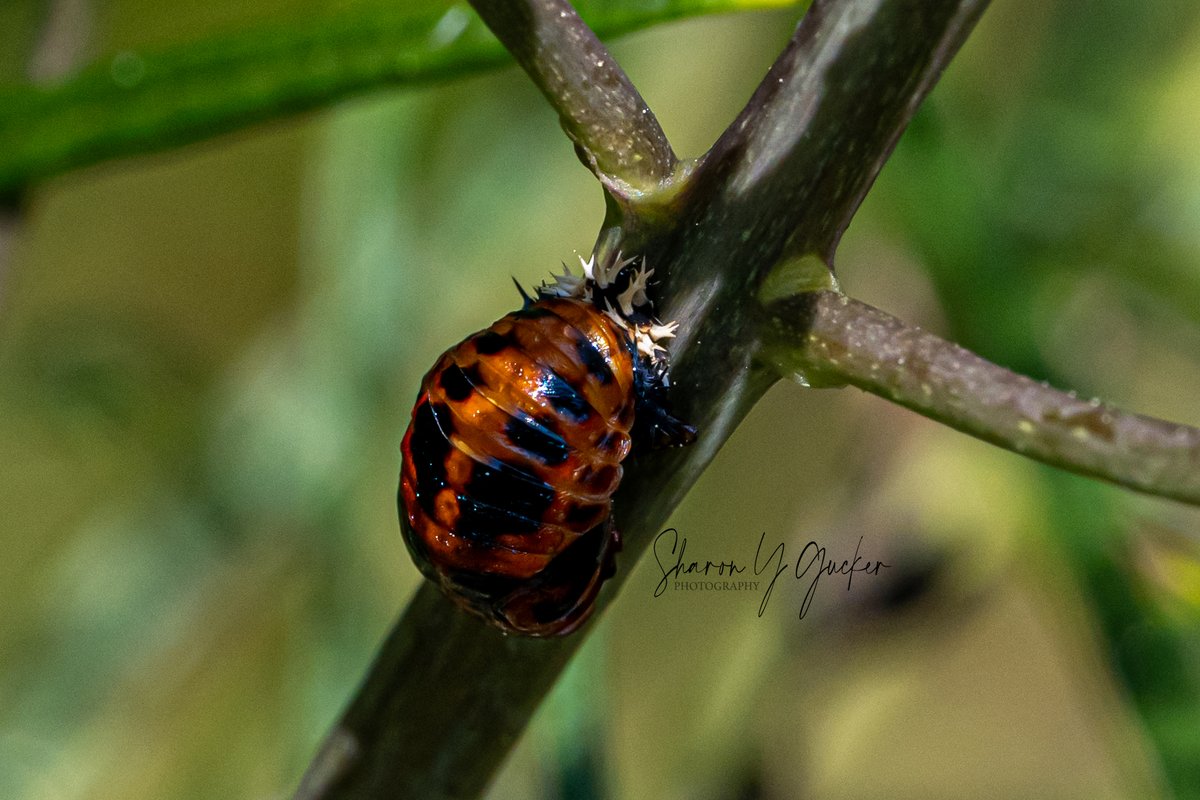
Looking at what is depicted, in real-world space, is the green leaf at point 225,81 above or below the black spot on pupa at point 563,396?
above

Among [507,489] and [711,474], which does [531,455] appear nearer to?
[507,489]

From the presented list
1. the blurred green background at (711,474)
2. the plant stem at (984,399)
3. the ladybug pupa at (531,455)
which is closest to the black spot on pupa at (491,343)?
the ladybug pupa at (531,455)

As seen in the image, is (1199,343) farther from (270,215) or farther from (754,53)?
(270,215)

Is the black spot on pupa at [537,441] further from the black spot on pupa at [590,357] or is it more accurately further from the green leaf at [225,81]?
the green leaf at [225,81]

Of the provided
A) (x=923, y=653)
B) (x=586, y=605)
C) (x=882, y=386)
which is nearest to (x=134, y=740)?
(x=923, y=653)

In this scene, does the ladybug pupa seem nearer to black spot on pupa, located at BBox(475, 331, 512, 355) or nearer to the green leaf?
black spot on pupa, located at BBox(475, 331, 512, 355)

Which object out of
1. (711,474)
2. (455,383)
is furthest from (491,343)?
(711,474)
